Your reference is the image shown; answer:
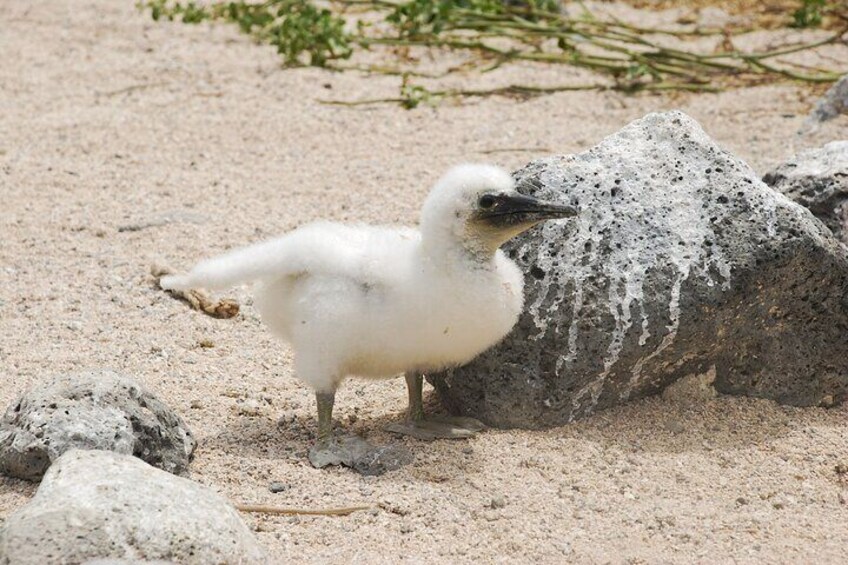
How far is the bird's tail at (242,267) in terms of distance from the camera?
475 centimetres

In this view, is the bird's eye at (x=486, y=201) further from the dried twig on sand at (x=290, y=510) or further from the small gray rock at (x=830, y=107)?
the small gray rock at (x=830, y=107)

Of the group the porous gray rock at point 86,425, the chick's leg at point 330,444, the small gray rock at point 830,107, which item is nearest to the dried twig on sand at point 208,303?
the chick's leg at point 330,444

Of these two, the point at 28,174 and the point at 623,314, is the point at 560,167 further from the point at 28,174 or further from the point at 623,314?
the point at 28,174

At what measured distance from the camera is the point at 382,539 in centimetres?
418

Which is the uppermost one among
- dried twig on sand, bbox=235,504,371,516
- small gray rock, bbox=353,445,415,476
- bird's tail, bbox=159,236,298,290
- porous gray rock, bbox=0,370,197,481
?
bird's tail, bbox=159,236,298,290

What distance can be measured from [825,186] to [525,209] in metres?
1.65

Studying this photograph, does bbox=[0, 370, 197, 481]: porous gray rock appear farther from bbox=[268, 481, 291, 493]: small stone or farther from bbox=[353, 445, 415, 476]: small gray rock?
bbox=[353, 445, 415, 476]: small gray rock

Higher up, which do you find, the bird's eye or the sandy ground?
the bird's eye

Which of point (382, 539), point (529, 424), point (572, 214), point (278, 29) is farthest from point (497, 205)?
point (278, 29)

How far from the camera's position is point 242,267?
4785 mm

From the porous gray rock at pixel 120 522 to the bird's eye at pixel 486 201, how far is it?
1.38m

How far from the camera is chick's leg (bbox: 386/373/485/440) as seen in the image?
16.1 feet

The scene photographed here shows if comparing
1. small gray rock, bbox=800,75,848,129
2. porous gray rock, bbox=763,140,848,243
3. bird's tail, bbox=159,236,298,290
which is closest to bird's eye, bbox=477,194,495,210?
bird's tail, bbox=159,236,298,290

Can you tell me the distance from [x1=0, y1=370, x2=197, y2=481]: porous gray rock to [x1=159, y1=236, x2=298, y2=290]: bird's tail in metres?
0.52
